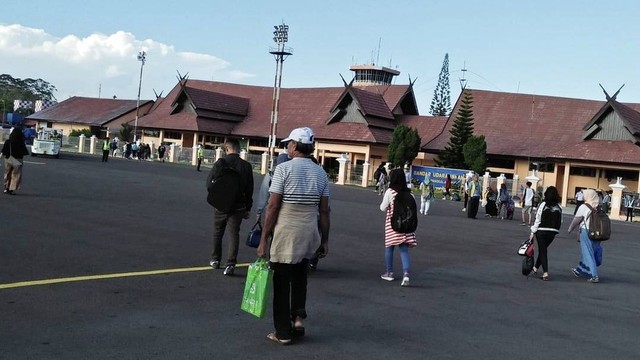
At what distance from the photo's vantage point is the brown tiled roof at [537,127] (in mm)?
44728

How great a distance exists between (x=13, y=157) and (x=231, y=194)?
939 cm

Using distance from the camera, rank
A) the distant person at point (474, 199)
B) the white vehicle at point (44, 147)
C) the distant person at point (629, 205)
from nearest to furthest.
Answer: the distant person at point (474, 199) → the distant person at point (629, 205) → the white vehicle at point (44, 147)

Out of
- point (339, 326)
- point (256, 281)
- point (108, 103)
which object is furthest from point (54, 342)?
point (108, 103)

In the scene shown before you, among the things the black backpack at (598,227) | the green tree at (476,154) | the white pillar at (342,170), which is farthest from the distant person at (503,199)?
the white pillar at (342,170)

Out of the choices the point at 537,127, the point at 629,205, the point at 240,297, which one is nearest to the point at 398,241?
the point at 240,297

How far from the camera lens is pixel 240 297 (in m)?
7.62

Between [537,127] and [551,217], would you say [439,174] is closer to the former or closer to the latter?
[537,127]

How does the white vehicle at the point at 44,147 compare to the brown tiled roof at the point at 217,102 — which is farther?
the brown tiled roof at the point at 217,102

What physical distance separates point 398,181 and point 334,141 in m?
44.6

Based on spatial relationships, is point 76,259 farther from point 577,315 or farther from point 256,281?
point 577,315

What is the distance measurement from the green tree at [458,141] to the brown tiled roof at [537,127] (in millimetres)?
1775

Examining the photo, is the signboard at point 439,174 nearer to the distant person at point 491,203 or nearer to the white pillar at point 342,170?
the white pillar at point 342,170

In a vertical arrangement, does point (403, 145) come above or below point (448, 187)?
above

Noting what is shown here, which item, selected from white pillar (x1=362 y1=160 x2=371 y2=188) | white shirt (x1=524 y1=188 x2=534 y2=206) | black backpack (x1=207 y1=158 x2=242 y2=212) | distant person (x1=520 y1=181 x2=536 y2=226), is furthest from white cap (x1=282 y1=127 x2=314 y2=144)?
white pillar (x1=362 y1=160 x2=371 y2=188)
